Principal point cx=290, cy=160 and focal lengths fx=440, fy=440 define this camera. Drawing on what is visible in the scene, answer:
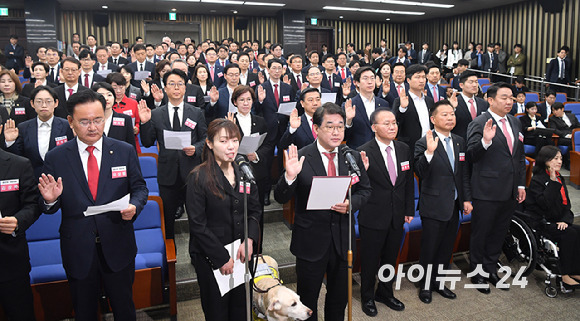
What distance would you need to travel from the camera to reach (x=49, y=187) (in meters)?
1.98

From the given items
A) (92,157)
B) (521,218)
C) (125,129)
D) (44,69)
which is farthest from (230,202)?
(44,69)

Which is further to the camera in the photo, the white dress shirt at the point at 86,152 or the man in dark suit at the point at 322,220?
the man in dark suit at the point at 322,220

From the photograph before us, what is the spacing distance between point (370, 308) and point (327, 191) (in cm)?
126

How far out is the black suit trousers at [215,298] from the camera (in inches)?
84.8

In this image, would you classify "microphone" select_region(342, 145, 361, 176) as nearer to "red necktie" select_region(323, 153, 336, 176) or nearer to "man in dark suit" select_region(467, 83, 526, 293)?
"red necktie" select_region(323, 153, 336, 176)

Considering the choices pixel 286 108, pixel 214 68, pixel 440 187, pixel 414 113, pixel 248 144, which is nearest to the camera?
pixel 248 144

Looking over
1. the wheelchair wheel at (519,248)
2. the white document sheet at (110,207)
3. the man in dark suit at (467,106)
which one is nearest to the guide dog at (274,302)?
the white document sheet at (110,207)

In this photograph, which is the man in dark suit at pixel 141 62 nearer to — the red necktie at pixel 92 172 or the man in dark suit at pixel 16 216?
the man in dark suit at pixel 16 216

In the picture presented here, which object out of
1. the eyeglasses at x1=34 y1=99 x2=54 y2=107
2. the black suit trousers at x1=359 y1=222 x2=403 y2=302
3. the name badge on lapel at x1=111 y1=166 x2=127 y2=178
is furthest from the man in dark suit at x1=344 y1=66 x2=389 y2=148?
the eyeglasses at x1=34 y1=99 x2=54 y2=107

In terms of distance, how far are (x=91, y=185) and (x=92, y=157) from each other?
0.14 metres

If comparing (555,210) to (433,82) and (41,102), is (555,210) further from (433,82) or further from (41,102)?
(41,102)

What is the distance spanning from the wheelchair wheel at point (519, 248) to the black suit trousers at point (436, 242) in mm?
644

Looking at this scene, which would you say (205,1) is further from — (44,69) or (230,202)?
(230,202)

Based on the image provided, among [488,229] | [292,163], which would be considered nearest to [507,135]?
[488,229]
